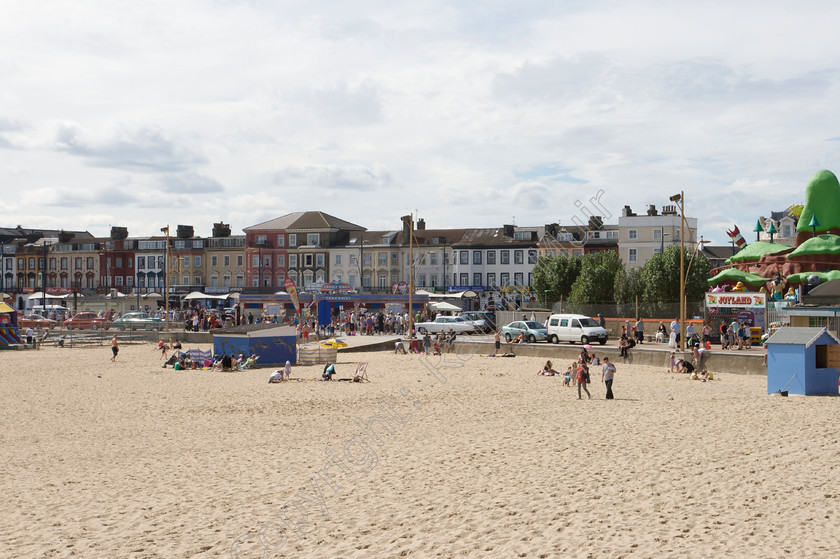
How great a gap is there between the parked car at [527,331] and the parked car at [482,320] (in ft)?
22.7

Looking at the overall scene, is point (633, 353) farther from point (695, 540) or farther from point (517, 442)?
point (695, 540)

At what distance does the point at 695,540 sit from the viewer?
33.8 feet

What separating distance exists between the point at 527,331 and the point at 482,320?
9.65 metres

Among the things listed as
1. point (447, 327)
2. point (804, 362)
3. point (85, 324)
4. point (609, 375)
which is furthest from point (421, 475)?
point (85, 324)

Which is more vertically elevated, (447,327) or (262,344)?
(447,327)

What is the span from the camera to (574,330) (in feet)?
137

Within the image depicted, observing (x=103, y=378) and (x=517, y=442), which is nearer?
(x=517, y=442)

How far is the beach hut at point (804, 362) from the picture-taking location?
23.8 metres

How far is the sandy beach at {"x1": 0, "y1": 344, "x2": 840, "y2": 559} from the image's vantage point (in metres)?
10.6

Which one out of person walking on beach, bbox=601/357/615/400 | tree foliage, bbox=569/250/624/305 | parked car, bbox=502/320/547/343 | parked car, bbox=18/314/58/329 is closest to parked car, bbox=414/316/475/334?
parked car, bbox=502/320/547/343

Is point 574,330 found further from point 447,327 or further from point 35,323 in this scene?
point 35,323

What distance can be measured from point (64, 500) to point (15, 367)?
27.2 meters

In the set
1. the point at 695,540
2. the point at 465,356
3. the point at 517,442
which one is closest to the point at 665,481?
the point at 695,540

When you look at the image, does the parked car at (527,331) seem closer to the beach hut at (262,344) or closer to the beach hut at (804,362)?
the beach hut at (262,344)
